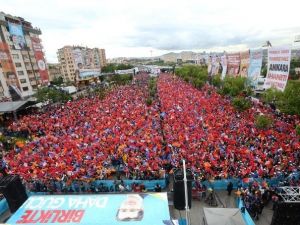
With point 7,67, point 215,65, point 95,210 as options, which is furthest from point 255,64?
point 7,67

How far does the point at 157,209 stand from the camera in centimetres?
605

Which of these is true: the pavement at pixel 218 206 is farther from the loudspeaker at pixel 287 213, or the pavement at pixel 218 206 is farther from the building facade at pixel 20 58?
the building facade at pixel 20 58

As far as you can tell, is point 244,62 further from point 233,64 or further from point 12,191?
point 12,191

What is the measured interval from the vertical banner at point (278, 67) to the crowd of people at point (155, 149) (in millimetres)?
3433

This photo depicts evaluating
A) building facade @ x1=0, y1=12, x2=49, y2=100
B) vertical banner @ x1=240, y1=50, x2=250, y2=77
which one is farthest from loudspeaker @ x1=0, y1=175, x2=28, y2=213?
building facade @ x1=0, y1=12, x2=49, y2=100

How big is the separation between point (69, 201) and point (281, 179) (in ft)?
35.7

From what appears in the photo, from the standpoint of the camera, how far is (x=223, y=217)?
8555 mm

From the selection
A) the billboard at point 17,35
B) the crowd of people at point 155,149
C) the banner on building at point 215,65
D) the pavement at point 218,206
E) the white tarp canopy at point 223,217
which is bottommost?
the pavement at point 218,206

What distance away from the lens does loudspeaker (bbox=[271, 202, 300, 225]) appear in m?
8.06

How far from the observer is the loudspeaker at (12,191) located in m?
7.70

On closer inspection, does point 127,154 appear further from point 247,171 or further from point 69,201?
point 69,201

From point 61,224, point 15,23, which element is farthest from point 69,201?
point 15,23

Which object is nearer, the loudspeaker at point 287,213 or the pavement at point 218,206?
the loudspeaker at point 287,213

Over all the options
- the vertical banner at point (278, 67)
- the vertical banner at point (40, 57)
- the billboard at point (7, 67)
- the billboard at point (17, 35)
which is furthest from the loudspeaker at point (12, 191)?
the vertical banner at point (40, 57)
